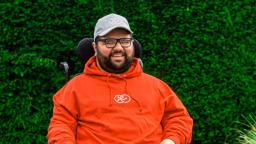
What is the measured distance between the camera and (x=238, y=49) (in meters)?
5.92

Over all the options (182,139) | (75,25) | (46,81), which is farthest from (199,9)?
(182,139)

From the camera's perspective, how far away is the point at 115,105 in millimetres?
3688

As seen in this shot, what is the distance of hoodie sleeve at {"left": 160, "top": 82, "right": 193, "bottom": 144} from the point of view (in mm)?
3721

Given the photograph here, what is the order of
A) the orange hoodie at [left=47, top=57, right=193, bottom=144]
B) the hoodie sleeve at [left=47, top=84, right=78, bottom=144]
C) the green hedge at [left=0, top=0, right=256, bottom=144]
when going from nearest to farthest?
the hoodie sleeve at [left=47, top=84, right=78, bottom=144] < the orange hoodie at [left=47, top=57, right=193, bottom=144] < the green hedge at [left=0, top=0, right=256, bottom=144]

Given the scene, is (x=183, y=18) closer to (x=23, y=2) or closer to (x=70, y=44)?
(x=70, y=44)

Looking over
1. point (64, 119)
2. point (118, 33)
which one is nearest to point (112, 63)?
point (118, 33)

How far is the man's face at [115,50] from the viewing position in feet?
12.2

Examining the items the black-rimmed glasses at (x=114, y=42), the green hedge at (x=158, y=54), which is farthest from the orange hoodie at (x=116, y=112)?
the green hedge at (x=158, y=54)

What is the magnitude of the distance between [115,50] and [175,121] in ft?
2.19

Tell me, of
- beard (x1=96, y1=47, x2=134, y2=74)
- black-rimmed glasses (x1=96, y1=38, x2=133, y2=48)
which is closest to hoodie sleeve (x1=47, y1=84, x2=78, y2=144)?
beard (x1=96, y1=47, x2=134, y2=74)

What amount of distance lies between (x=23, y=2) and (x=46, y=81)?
856 mm

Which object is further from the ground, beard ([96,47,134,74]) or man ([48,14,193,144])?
beard ([96,47,134,74])

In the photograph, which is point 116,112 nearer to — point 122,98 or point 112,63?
point 122,98

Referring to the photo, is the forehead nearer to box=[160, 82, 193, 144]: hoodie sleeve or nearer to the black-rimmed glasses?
the black-rimmed glasses
